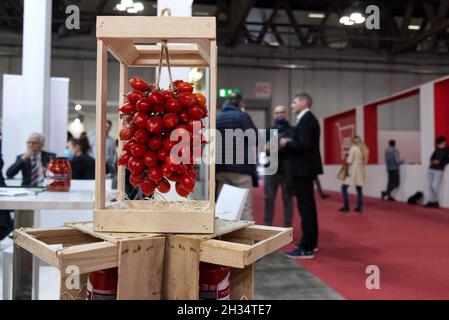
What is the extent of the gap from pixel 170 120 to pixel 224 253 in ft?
1.07

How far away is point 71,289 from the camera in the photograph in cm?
107

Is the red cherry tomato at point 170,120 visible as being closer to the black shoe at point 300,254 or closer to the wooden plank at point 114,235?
the wooden plank at point 114,235

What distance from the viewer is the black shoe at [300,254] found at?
3668 mm

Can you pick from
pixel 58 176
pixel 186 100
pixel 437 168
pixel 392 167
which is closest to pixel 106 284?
pixel 186 100

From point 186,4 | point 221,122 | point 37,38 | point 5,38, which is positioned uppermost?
point 5,38

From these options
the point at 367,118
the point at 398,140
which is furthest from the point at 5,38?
the point at 398,140

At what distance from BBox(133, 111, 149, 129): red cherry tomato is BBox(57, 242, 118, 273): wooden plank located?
0.91 ft

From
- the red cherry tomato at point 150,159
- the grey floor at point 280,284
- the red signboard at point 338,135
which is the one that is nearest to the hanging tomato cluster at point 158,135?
the red cherry tomato at point 150,159

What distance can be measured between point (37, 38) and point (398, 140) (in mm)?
11353

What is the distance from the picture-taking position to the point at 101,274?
96 cm

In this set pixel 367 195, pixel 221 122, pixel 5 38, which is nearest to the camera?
pixel 221 122

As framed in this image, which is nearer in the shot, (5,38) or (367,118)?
(367,118)

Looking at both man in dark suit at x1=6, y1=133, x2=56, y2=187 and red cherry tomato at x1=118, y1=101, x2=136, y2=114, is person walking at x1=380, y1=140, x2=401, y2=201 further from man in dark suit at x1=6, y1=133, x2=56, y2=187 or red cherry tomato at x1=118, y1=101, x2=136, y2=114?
red cherry tomato at x1=118, y1=101, x2=136, y2=114
